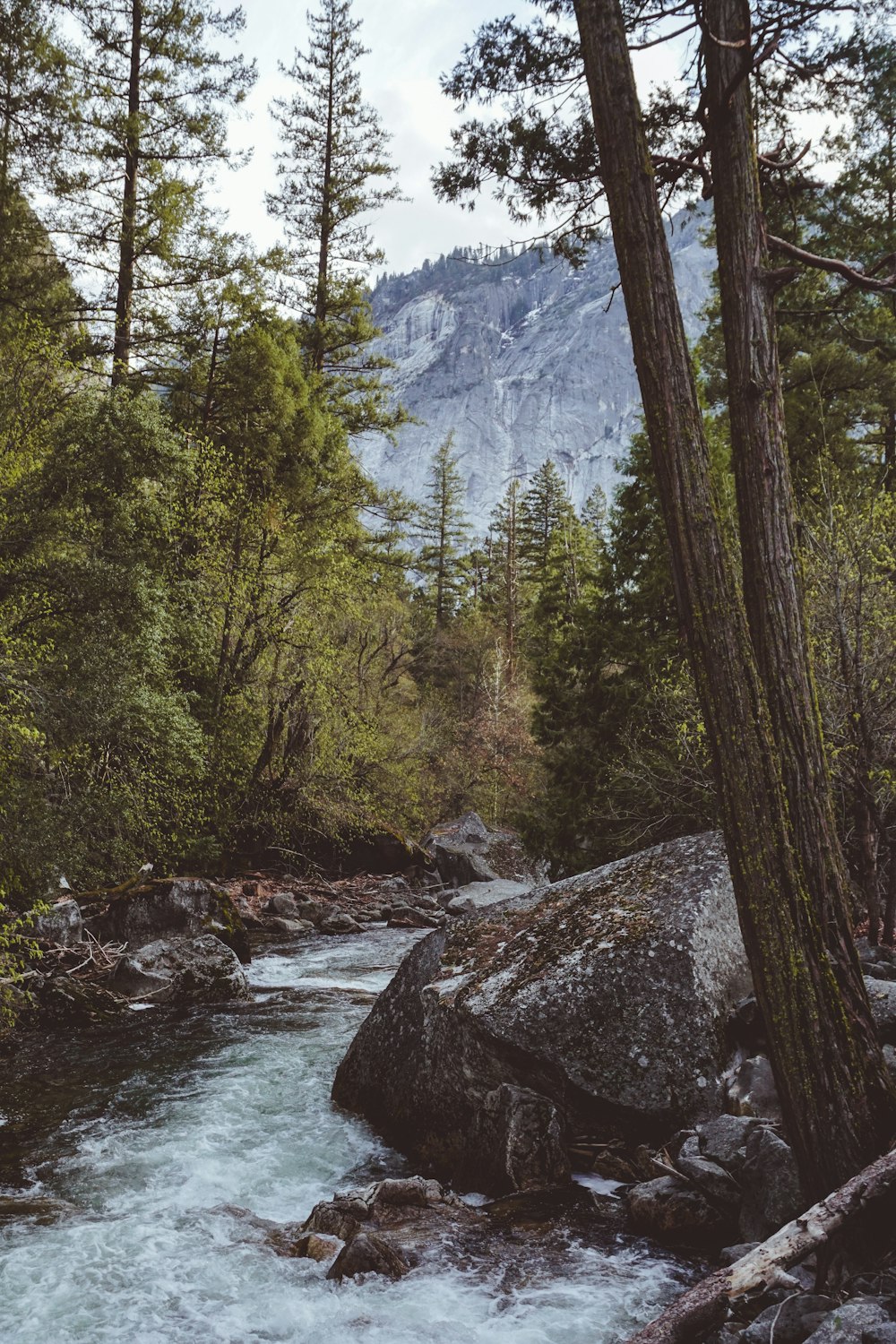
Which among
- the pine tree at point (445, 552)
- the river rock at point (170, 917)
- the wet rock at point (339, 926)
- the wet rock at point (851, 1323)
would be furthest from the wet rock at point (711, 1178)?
the pine tree at point (445, 552)

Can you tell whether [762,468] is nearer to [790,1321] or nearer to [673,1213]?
[790,1321]

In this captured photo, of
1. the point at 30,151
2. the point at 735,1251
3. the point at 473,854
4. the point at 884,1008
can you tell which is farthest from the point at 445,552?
the point at 735,1251

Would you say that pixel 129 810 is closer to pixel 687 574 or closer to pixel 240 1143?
pixel 240 1143

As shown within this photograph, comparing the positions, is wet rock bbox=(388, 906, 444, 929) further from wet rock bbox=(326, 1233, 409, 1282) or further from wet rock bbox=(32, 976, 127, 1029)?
wet rock bbox=(326, 1233, 409, 1282)

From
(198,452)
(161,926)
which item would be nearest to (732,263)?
(161,926)

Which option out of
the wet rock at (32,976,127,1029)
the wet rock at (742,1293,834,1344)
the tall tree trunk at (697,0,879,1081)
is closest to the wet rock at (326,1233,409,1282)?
the wet rock at (742,1293,834,1344)

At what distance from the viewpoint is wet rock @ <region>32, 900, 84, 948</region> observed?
32.3 ft

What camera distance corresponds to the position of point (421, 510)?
78.9 ft

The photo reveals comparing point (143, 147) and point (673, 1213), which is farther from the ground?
point (143, 147)

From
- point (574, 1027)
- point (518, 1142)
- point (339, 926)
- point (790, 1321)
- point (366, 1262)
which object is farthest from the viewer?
point (339, 926)

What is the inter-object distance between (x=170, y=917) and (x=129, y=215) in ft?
41.2

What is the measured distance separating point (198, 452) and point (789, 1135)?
13.8 meters

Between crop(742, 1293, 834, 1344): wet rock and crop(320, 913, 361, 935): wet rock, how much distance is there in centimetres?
1208

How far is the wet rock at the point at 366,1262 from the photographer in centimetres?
416
